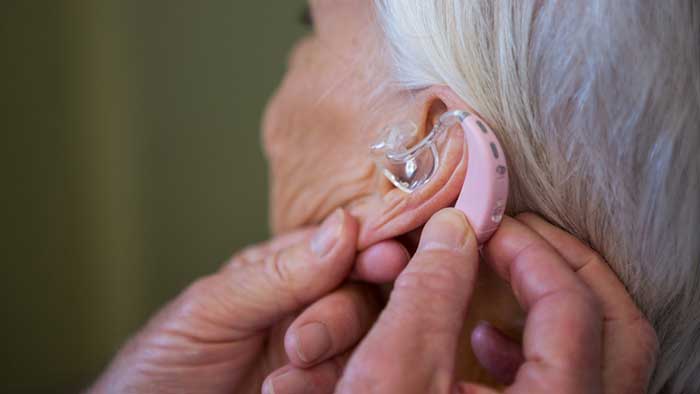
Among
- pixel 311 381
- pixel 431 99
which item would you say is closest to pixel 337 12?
pixel 431 99

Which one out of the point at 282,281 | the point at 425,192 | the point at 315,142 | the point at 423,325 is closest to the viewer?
the point at 423,325

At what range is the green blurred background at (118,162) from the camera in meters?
Result: 1.68

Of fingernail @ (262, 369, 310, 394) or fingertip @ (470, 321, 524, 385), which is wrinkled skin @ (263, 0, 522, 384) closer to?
fingertip @ (470, 321, 524, 385)

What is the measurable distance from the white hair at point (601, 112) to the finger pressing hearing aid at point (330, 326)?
247 mm

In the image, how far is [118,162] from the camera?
6.25 feet

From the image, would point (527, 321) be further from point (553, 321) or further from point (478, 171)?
point (478, 171)

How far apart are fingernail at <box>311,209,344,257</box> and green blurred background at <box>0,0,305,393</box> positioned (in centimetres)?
124

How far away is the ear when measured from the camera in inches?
24.8

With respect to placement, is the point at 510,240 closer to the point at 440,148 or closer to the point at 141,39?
the point at 440,148

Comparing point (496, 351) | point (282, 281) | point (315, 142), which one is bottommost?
point (496, 351)

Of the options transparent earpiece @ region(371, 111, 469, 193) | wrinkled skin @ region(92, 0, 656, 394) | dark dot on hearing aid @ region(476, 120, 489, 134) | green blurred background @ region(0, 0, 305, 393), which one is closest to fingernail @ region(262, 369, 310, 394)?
wrinkled skin @ region(92, 0, 656, 394)

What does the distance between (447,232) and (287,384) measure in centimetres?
28

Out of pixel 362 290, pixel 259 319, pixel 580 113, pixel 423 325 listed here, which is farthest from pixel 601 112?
pixel 259 319

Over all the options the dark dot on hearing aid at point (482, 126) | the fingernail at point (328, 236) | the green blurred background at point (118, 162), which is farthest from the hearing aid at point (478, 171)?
the green blurred background at point (118, 162)
